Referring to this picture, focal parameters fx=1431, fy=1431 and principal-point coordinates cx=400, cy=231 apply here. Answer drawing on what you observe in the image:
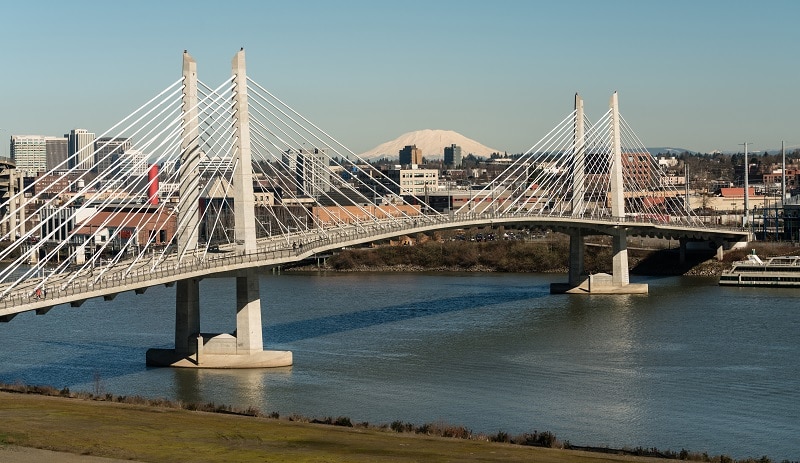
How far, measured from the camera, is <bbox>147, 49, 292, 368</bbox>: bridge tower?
3550cm

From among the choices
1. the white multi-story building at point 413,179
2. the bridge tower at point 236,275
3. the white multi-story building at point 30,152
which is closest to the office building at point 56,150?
the white multi-story building at point 30,152

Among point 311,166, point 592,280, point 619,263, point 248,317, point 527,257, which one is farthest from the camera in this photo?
point 527,257

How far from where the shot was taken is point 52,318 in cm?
4547

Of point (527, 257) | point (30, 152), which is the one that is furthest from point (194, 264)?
point (30, 152)

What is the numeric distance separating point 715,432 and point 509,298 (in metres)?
27.8

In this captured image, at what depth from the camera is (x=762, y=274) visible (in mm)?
60344

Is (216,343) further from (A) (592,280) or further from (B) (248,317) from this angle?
(A) (592,280)

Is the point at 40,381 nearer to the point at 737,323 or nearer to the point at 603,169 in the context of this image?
the point at 737,323

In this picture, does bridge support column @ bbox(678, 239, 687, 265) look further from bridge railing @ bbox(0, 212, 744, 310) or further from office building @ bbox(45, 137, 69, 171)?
office building @ bbox(45, 137, 69, 171)

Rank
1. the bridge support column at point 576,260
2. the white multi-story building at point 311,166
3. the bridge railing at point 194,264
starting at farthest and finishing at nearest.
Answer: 1. the bridge support column at point 576,260
2. the white multi-story building at point 311,166
3. the bridge railing at point 194,264

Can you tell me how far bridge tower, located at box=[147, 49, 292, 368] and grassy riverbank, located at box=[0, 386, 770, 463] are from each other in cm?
803

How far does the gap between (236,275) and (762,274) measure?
3102 centimetres

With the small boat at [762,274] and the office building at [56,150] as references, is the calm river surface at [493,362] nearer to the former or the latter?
the small boat at [762,274]

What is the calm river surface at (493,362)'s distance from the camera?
2842 cm
